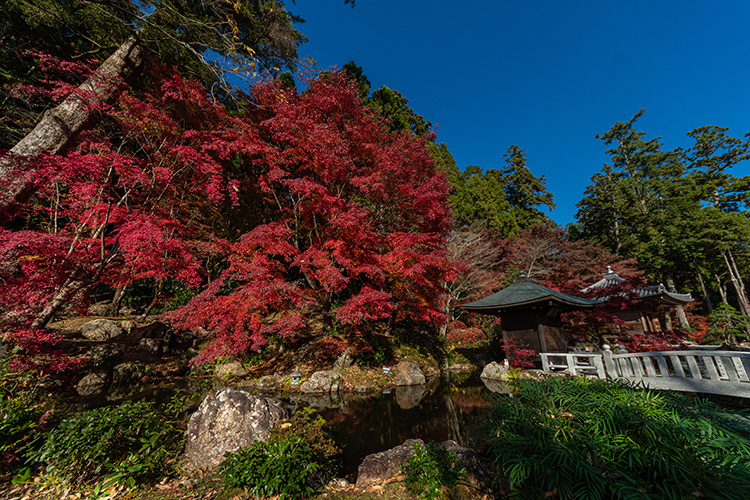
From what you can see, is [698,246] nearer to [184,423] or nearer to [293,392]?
[293,392]

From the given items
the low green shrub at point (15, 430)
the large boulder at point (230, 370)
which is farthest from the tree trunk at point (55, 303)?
the large boulder at point (230, 370)

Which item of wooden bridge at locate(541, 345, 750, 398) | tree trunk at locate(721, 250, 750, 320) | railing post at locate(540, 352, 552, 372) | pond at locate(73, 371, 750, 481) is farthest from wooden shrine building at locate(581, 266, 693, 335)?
tree trunk at locate(721, 250, 750, 320)

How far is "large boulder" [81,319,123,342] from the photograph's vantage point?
891 centimetres

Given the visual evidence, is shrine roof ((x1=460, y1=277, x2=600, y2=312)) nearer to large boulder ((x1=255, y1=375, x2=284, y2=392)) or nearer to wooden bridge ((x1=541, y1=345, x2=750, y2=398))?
wooden bridge ((x1=541, y1=345, x2=750, y2=398))

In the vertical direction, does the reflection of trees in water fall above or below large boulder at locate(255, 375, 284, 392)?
below

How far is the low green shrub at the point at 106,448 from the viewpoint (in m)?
2.62

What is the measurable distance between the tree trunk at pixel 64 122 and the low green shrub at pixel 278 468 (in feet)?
23.9

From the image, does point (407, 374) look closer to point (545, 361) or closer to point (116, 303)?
point (545, 361)

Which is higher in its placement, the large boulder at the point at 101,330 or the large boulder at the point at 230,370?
the large boulder at the point at 101,330

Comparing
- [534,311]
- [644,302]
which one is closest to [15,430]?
[534,311]

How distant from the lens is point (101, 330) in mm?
9164

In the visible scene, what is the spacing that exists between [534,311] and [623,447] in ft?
30.0

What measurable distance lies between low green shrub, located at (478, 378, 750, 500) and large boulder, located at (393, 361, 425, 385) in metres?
7.47

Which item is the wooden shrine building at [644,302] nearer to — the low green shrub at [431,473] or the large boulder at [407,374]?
the large boulder at [407,374]
